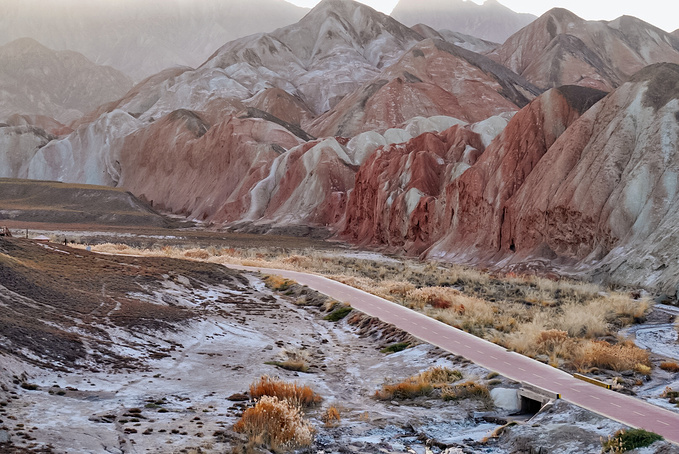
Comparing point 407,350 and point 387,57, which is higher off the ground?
point 387,57

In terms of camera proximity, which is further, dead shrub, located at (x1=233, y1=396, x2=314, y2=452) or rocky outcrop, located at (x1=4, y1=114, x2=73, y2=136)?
rocky outcrop, located at (x1=4, y1=114, x2=73, y2=136)

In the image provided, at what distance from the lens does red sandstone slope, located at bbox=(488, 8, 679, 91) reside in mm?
157000

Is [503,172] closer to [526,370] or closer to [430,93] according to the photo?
[526,370]

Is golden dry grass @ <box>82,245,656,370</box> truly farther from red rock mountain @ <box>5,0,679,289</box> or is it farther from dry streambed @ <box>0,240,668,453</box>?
red rock mountain @ <box>5,0,679,289</box>

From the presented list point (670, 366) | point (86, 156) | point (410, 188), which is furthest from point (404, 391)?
point (86, 156)

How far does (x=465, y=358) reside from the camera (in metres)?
15.7

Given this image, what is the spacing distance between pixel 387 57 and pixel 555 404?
173m

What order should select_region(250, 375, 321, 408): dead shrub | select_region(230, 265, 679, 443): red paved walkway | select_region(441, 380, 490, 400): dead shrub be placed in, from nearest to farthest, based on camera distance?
select_region(230, 265, 679, 443): red paved walkway < select_region(250, 375, 321, 408): dead shrub < select_region(441, 380, 490, 400): dead shrub

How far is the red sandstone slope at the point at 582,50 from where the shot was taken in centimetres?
15700

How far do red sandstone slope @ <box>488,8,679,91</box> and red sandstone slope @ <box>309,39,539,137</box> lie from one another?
1199cm

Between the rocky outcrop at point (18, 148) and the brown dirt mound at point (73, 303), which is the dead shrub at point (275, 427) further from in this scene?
the rocky outcrop at point (18, 148)

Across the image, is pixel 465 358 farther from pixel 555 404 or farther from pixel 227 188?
pixel 227 188

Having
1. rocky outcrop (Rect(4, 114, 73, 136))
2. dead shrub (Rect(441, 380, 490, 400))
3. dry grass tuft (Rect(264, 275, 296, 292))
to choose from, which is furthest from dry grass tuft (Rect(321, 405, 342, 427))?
rocky outcrop (Rect(4, 114, 73, 136))

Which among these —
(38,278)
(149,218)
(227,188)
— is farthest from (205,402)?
(227,188)
